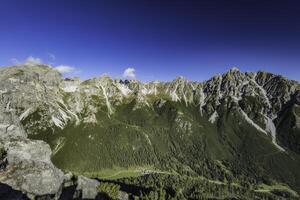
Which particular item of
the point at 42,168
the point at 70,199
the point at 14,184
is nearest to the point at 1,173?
the point at 14,184

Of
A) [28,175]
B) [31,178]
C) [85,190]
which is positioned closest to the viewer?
[28,175]

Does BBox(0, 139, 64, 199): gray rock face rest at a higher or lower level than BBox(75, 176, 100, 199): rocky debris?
higher

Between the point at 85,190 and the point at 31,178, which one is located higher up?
the point at 31,178

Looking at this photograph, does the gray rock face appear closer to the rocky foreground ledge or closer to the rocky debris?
the rocky foreground ledge

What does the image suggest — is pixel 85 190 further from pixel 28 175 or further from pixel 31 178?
pixel 28 175

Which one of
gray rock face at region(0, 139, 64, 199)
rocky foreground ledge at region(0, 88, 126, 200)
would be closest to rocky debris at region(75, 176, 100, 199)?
rocky foreground ledge at region(0, 88, 126, 200)

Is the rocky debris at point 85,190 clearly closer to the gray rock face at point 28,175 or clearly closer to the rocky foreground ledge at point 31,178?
the rocky foreground ledge at point 31,178

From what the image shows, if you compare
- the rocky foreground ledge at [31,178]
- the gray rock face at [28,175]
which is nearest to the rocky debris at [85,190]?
the rocky foreground ledge at [31,178]

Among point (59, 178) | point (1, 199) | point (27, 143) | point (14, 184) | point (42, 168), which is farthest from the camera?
point (27, 143)

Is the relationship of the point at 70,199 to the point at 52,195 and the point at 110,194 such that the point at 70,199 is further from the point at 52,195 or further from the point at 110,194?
the point at 110,194

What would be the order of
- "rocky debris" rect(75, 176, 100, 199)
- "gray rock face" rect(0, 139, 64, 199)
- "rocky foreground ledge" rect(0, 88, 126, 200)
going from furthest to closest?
1. "rocky debris" rect(75, 176, 100, 199)
2. "rocky foreground ledge" rect(0, 88, 126, 200)
3. "gray rock face" rect(0, 139, 64, 199)

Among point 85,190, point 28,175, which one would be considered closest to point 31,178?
point 28,175
